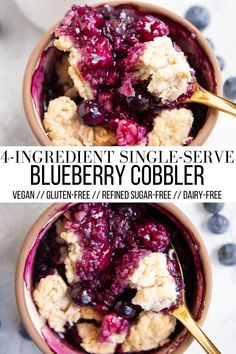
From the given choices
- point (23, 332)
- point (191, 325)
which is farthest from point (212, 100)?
point (23, 332)

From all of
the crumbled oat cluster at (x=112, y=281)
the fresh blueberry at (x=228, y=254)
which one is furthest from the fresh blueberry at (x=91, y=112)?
the fresh blueberry at (x=228, y=254)

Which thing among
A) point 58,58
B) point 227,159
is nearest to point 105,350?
point 227,159

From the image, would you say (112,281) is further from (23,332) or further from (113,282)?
(23,332)

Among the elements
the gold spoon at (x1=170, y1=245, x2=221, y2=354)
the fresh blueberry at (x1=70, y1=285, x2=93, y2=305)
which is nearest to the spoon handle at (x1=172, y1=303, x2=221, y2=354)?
the gold spoon at (x1=170, y1=245, x2=221, y2=354)

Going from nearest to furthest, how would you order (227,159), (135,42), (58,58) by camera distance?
(135,42) → (58,58) → (227,159)

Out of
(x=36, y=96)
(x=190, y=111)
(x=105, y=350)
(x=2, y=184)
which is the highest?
(x=190, y=111)

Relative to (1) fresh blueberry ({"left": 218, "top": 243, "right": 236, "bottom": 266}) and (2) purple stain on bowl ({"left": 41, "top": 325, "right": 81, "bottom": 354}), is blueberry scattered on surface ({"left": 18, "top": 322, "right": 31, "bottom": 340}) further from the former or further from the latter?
(1) fresh blueberry ({"left": 218, "top": 243, "right": 236, "bottom": 266})

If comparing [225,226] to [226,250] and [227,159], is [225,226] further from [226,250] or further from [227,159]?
[227,159]

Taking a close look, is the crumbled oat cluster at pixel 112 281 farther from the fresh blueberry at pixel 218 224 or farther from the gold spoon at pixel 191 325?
the fresh blueberry at pixel 218 224
